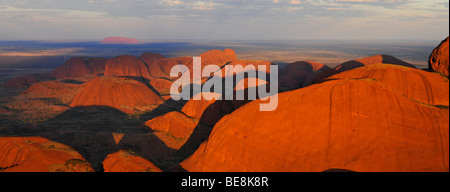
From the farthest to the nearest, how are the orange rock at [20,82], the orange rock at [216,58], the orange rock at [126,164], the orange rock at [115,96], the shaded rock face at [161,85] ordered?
the orange rock at [216,58] → the orange rock at [20,82] → the shaded rock face at [161,85] → the orange rock at [115,96] → the orange rock at [126,164]

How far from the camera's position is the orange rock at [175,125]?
1221 inches

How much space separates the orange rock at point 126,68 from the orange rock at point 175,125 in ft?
187

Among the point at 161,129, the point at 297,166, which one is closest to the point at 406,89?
the point at 297,166

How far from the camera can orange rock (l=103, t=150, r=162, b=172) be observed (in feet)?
56.2

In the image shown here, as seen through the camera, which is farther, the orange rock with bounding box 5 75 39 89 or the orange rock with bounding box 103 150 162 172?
the orange rock with bounding box 5 75 39 89

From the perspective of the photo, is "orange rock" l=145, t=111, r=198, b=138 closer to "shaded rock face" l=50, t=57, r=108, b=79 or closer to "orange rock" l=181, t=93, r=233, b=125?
"orange rock" l=181, t=93, r=233, b=125

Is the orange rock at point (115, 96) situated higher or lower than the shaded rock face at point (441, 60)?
lower

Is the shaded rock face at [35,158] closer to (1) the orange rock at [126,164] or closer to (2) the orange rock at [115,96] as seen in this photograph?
(1) the orange rock at [126,164]

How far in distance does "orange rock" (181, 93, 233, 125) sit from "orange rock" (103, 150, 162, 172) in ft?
50.6

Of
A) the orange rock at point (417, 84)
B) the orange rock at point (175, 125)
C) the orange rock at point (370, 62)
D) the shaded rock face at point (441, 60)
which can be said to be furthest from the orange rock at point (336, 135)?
the orange rock at point (370, 62)

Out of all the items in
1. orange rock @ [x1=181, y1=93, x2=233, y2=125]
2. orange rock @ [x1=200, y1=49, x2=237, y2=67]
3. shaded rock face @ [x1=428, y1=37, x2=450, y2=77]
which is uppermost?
orange rock @ [x1=200, y1=49, x2=237, y2=67]

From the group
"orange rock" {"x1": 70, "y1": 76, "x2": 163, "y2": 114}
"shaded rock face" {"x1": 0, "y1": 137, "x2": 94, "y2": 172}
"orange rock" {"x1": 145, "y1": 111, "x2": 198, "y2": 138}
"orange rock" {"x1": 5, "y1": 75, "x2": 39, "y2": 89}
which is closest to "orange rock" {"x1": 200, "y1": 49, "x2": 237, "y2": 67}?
"orange rock" {"x1": 70, "y1": 76, "x2": 163, "y2": 114}

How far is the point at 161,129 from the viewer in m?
31.5
